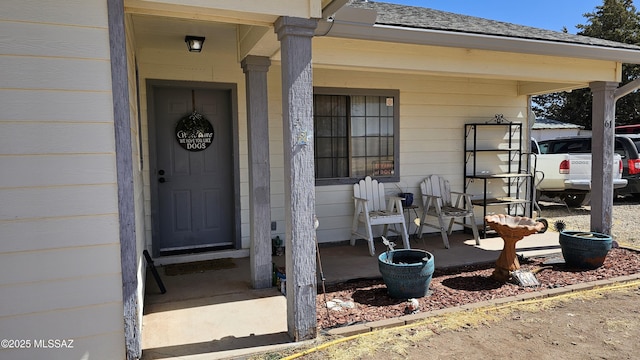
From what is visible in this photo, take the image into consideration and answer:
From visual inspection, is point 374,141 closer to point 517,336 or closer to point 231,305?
point 231,305

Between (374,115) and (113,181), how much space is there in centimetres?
394

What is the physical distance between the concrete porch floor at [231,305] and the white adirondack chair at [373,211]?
0.28 m

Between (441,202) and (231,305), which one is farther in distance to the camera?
(441,202)

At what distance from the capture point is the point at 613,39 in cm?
1880

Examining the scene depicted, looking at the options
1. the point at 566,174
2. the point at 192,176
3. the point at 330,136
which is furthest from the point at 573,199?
the point at 192,176

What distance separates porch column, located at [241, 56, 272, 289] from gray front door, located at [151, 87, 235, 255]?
4.25 ft

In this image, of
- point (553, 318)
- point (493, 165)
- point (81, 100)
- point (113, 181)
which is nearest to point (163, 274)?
point (113, 181)

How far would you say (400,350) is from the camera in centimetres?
277

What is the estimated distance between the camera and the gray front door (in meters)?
4.79

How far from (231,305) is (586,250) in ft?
11.6

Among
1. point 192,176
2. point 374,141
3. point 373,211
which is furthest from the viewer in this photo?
point 374,141

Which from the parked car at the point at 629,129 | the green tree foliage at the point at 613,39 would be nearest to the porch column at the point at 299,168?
the parked car at the point at 629,129

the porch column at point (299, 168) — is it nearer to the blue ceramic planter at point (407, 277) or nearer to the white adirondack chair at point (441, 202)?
the blue ceramic planter at point (407, 277)

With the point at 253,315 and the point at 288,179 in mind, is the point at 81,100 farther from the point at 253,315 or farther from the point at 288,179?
the point at 253,315
